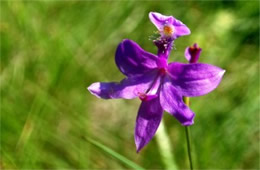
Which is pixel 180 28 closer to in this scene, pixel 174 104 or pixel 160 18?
pixel 160 18

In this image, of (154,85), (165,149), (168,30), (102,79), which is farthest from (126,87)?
(102,79)

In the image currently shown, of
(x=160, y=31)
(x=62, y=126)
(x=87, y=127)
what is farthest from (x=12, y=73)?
(x=160, y=31)

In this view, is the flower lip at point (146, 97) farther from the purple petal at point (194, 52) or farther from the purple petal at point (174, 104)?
the purple petal at point (194, 52)

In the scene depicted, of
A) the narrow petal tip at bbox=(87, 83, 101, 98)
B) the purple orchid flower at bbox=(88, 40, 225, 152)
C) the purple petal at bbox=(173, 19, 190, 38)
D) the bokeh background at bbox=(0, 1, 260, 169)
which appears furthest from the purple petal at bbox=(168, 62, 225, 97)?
the bokeh background at bbox=(0, 1, 260, 169)

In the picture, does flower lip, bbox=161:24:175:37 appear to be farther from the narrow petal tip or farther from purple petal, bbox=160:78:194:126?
the narrow petal tip

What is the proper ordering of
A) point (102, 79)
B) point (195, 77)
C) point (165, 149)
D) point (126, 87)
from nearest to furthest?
point (195, 77) → point (126, 87) → point (165, 149) → point (102, 79)

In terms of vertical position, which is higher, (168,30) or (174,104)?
(168,30)
